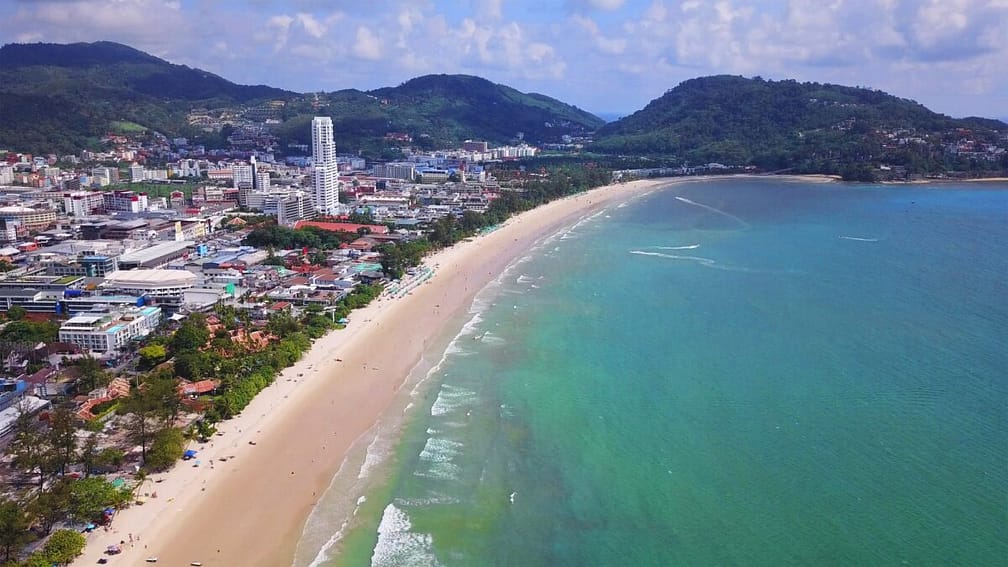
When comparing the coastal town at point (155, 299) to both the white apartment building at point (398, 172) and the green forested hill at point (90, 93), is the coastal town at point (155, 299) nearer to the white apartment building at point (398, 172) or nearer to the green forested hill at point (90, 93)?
the white apartment building at point (398, 172)

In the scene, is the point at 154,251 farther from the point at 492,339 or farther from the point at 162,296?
the point at 492,339

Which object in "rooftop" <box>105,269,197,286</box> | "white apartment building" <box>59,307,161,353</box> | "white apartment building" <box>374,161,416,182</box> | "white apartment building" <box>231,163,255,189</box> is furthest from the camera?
"white apartment building" <box>374,161,416,182</box>

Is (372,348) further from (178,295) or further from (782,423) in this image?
(782,423)

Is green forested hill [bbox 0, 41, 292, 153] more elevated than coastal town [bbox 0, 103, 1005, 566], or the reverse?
green forested hill [bbox 0, 41, 292, 153]

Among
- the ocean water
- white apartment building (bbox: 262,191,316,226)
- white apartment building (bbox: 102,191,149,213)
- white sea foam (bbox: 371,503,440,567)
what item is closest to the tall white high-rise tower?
white apartment building (bbox: 262,191,316,226)

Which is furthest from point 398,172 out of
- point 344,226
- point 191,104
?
point 191,104

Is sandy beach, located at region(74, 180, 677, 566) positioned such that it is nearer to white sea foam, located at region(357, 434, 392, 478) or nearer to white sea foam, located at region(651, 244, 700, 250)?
white sea foam, located at region(357, 434, 392, 478)
